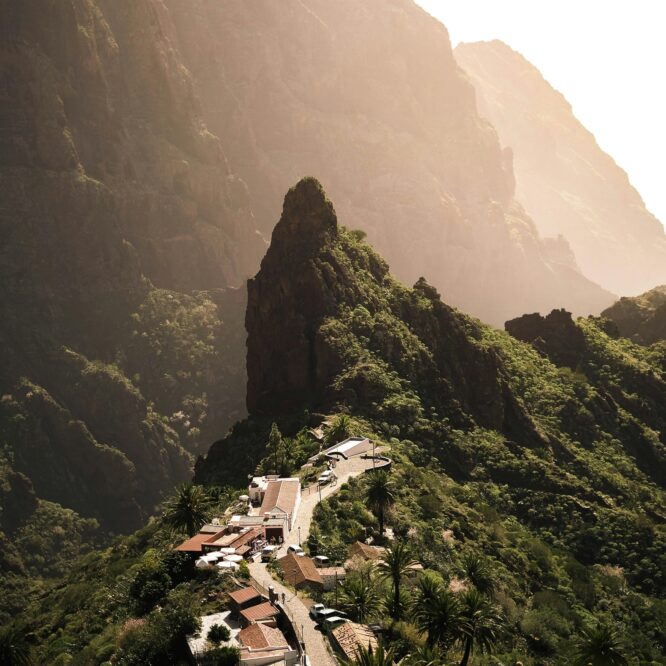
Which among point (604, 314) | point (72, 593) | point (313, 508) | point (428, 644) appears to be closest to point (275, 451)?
point (313, 508)

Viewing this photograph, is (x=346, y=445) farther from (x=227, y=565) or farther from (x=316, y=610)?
(x=316, y=610)

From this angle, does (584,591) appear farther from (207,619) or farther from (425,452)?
(207,619)

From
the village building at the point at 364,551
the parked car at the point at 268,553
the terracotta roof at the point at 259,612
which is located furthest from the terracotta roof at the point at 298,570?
the terracotta roof at the point at 259,612

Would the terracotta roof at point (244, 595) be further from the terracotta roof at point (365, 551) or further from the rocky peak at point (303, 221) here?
the rocky peak at point (303, 221)

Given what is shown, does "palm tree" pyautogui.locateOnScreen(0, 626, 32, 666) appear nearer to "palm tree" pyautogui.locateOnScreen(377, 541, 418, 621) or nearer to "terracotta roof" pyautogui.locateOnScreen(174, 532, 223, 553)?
"terracotta roof" pyautogui.locateOnScreen(174, 532, 223, 553)

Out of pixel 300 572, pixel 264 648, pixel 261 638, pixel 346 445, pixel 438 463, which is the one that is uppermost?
pixel 346 445

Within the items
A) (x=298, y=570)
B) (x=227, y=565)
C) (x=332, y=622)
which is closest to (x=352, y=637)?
(x=332, y=622)
